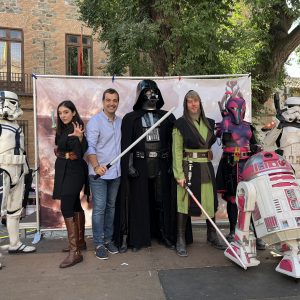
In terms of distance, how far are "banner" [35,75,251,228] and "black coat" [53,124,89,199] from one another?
1.10 meters

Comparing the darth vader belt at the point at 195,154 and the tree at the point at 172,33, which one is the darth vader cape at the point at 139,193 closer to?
the darth vader belt at the point at 195,154

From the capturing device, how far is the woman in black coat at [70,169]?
4086 millimetres

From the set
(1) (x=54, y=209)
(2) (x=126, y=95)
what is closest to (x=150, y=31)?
(2) (x=126, y=95)

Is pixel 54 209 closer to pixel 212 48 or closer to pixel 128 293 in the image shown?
pixel 128 293

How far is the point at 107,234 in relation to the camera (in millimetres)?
4551

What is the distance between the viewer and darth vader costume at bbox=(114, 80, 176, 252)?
4469 mm

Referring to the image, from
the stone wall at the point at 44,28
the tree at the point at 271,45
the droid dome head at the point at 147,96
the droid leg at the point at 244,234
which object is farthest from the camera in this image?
the stone wall at the point at 44,28

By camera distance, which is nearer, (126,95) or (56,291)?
(56,291)

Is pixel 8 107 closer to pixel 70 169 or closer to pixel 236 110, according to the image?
pixel 70 169

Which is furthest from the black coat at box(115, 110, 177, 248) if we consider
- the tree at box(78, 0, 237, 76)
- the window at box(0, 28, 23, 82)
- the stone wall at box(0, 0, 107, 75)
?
the window at box(0, 28, 23, 82)

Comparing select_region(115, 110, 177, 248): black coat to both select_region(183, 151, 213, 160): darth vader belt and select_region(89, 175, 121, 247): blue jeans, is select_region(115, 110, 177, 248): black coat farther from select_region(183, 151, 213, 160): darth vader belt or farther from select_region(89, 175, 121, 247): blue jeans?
select_region(183, 151, 213, 160): darth vader belt

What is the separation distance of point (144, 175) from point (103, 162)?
0.49m

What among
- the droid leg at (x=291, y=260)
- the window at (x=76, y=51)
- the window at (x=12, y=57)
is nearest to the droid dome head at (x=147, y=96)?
the droid leg at (x=291, y=260)

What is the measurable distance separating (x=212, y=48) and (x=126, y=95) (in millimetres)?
2506
